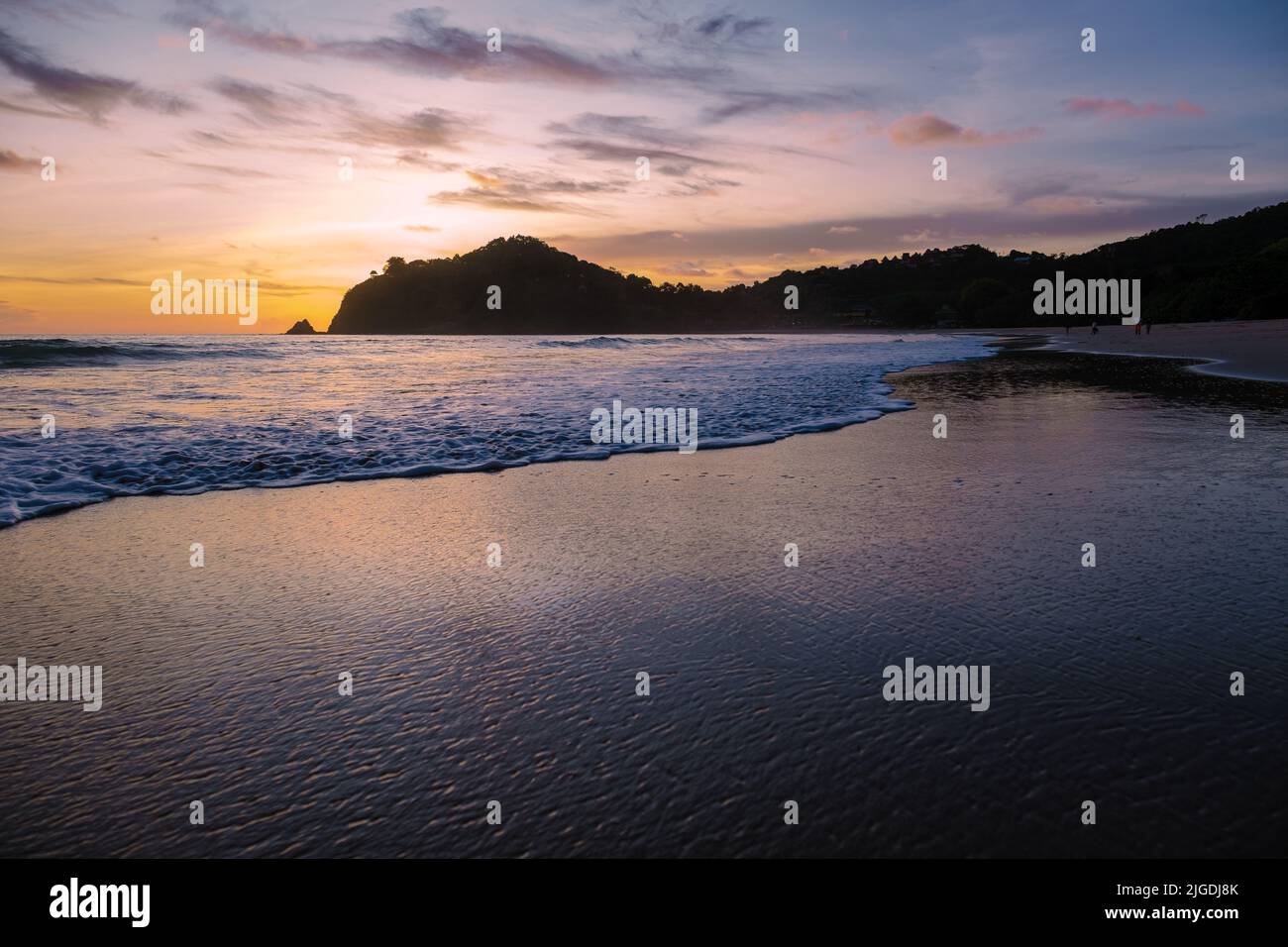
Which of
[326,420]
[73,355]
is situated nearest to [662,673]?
[326,420]

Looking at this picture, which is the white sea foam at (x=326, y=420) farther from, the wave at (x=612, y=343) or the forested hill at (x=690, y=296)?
the forested hill at (x=690, y=296)

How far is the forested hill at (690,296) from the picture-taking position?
129000 mm

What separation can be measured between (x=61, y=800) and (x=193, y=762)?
370 mm

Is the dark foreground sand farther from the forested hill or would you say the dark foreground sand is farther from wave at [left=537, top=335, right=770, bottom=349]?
the forested hill

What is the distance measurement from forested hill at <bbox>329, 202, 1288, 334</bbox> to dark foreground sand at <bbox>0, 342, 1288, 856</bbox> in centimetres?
12356

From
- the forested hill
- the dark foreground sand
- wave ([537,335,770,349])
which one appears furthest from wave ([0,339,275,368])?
the forested hill

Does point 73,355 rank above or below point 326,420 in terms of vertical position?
above

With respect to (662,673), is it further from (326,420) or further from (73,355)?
(73,355)

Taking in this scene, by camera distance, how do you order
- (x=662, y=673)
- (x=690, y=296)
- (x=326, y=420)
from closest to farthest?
(x=662, y=673) → (x=326, y=420) → (x=690, y=296)

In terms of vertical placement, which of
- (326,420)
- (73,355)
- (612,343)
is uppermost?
(612,343)

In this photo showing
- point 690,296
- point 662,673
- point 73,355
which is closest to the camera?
point 662,673

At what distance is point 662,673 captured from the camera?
3246 millimetres

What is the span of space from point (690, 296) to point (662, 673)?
172m

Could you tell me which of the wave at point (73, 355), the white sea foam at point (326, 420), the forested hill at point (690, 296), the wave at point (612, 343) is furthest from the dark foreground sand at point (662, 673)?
the forested hill at point (690, 296)
